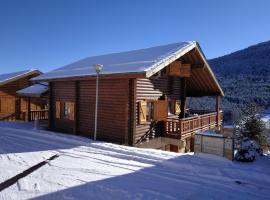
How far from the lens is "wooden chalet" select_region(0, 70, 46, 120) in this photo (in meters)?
25.0

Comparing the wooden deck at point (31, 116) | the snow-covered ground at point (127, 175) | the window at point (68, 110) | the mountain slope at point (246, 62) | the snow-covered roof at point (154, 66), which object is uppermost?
the mountain slope at point (246, 62)

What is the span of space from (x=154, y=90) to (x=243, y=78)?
5941cm

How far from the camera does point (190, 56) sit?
17.2m

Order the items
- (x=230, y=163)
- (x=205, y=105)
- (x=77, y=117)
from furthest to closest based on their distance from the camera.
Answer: (x=205, y=105)
(x=77, y=117)
(x=230, y=163)

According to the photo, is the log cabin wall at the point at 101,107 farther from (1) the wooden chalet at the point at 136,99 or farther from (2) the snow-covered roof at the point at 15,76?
(2) the snow-covered roof at the point at 15,76

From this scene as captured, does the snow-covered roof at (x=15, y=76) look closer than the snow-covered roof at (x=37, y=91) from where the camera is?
No

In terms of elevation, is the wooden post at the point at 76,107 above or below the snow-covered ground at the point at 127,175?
above

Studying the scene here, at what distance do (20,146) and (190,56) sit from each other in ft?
35.2

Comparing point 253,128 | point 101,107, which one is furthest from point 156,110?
point 253,128

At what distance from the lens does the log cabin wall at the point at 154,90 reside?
14.2 meters

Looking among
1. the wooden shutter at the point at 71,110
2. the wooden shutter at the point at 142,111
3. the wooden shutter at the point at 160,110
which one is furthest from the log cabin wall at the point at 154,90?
the wooden shutter at the point at 71,110

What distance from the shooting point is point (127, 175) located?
8273mm

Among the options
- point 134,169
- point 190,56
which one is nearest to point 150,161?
point 134,169

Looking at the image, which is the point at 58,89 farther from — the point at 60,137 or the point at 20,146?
the point at 20,146
